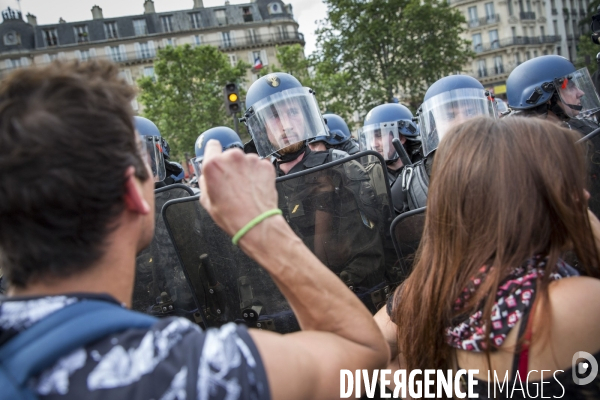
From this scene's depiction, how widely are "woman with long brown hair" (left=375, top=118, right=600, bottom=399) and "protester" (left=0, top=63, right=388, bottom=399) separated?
362 mm

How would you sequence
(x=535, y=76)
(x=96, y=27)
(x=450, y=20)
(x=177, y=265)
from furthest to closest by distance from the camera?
(x=96, y=27) < (x=450, y=20) < (x=535, y=76) < (x=177, y=265)

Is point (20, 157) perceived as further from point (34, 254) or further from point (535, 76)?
point (535, 76)

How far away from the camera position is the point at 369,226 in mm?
2391

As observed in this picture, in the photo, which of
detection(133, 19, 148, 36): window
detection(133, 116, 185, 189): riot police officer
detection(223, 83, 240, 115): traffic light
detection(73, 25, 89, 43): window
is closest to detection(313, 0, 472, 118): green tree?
detection(223, 83, 240, 115): traffic light

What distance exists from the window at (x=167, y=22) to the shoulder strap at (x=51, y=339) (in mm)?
56865

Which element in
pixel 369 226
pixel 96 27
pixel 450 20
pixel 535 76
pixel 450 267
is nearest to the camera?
pixel 450 267

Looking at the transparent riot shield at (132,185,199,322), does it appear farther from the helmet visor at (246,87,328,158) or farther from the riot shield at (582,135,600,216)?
the riot shield at (582,135,600,216)

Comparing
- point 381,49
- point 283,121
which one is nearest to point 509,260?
point 283,121

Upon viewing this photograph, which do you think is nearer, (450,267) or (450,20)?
(450,267)

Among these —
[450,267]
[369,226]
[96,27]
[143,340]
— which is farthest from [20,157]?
[96,27]

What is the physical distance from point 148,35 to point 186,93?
2175 centimetres

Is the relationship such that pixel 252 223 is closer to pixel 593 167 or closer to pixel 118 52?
Result: pixel 593 167

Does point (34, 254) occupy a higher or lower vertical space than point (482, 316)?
higher

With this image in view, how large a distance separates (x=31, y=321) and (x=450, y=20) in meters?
31.0
